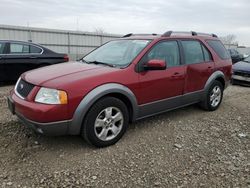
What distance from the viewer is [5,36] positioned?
1358 cm

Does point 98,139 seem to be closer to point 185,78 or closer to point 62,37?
point 185,78

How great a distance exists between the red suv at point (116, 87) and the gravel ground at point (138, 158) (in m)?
0.33

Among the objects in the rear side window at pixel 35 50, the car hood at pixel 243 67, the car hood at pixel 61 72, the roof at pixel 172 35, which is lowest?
the car hood at pixel 243 67

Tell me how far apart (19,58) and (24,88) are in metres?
4.81

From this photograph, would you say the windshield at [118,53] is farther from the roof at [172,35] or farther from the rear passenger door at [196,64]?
the rear passenger door at [196,64]

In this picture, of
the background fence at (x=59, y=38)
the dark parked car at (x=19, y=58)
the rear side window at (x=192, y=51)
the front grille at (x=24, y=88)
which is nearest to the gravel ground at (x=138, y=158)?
the front grille at (x=24, y=88)

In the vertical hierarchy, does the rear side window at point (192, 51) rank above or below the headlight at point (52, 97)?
above

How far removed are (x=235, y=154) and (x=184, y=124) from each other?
3.90 ft

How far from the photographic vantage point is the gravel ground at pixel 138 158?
328 centimetres

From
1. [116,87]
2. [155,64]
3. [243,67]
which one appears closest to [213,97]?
[155,64]

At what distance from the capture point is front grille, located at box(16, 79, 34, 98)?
147 inches

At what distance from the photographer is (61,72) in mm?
3965

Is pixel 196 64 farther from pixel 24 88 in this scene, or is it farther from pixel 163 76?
pixel 24 88

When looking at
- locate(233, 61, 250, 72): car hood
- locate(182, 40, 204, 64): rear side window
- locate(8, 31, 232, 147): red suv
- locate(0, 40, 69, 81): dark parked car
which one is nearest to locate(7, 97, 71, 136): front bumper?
locate(8, 31, 232, 147): red suv
